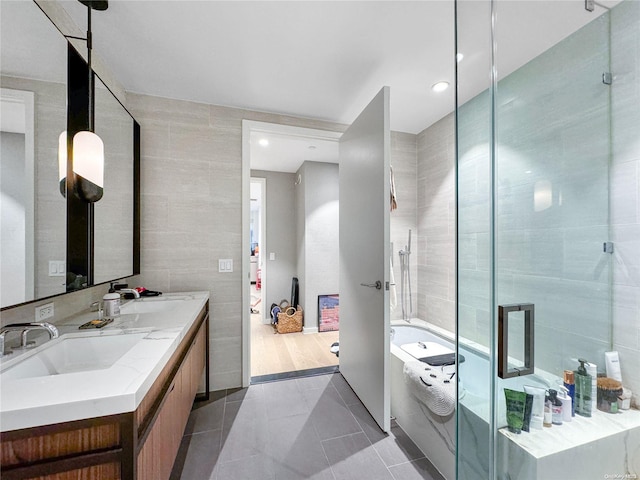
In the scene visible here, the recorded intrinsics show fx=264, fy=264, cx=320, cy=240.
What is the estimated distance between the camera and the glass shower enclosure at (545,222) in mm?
862

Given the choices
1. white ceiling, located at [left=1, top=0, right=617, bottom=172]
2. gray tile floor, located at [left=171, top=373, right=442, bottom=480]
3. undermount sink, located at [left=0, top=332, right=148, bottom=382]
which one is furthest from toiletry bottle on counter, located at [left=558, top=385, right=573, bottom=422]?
undermount sink, located at [left=0, top=332, right=148, bottom=382]

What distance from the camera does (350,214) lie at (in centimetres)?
225

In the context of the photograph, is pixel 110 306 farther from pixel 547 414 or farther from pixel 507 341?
pixel 547 414

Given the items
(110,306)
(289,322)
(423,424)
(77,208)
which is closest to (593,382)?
(423,424)

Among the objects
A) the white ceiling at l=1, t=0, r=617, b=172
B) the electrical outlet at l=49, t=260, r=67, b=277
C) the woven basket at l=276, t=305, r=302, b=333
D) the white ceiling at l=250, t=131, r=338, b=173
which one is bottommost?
the woven basket at l=276, t=305, r=302, b=333

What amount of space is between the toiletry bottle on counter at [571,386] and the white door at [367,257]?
886 mm

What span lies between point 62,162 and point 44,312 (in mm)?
691

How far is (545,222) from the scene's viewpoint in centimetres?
94

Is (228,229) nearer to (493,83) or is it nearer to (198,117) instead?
(198,117)

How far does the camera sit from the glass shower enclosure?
0.86 meters

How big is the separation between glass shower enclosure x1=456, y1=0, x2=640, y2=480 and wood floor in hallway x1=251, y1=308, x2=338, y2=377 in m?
1.97

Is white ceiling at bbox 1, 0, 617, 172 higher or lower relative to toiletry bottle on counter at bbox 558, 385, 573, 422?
higher

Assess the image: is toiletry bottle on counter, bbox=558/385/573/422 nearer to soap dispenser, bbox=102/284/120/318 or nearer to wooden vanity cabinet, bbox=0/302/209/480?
wooden vanity cabinet, bbox=0/302/209/480

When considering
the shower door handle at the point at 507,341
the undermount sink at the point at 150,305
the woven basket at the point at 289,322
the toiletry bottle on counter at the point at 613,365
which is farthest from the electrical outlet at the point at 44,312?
the woven basket at the point at 289,322
